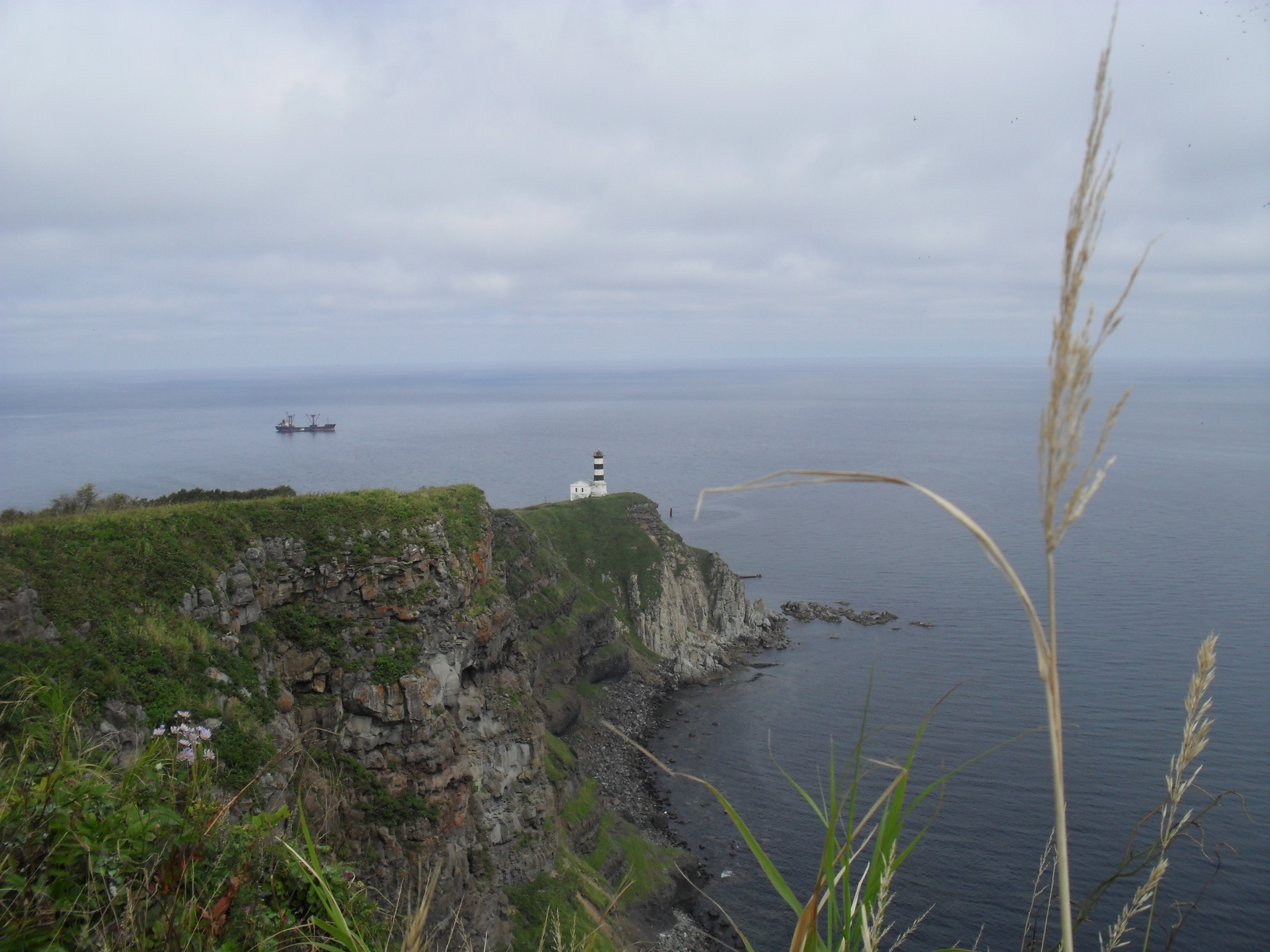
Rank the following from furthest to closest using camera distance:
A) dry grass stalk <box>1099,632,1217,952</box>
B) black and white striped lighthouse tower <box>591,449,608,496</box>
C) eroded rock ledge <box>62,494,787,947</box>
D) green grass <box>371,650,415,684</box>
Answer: black and white striped lighthouse tower <box>591,449,608,496</box>
green grass <box>371,650,415,684</box>
eroded rock ledge <box>62,494,787,947</box>
dry grass stalk <box>1099,632,1217,952</box>

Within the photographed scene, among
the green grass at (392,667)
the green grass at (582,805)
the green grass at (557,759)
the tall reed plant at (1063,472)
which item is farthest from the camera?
the green grass at (557,759)

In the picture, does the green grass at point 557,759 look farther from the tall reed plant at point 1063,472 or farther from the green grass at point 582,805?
the tall reed plant at point 1063,472

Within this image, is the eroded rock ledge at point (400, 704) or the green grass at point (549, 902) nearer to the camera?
the eroded rock ledge at point (400, 704)

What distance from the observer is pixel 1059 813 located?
2.02 meters

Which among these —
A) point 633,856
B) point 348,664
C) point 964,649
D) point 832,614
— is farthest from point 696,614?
point 348,664

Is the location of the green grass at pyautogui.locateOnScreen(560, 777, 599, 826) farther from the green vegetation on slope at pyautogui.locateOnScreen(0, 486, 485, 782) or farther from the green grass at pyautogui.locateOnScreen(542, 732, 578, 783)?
the green vegetation on slope at pyautogui.locateOnScreen(0, 486, 485, 782)

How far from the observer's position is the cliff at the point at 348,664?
19.5 meters

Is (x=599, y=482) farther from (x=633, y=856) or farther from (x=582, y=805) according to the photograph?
(x=633, y=856)

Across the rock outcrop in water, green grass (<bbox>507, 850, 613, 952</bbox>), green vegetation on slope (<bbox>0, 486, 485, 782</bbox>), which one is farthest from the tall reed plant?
the rock outcrop in water

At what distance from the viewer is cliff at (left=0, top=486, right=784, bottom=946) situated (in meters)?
19.5

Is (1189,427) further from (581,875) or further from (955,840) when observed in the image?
(581,875)

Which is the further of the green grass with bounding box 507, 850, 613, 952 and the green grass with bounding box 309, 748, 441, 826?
the green grass with bounding box 507, 850, 613, 952

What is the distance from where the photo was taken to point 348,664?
24.5 metres

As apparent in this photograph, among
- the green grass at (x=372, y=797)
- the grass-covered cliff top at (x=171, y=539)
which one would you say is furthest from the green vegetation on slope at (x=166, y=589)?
the green grass at (x=372, y=797)
